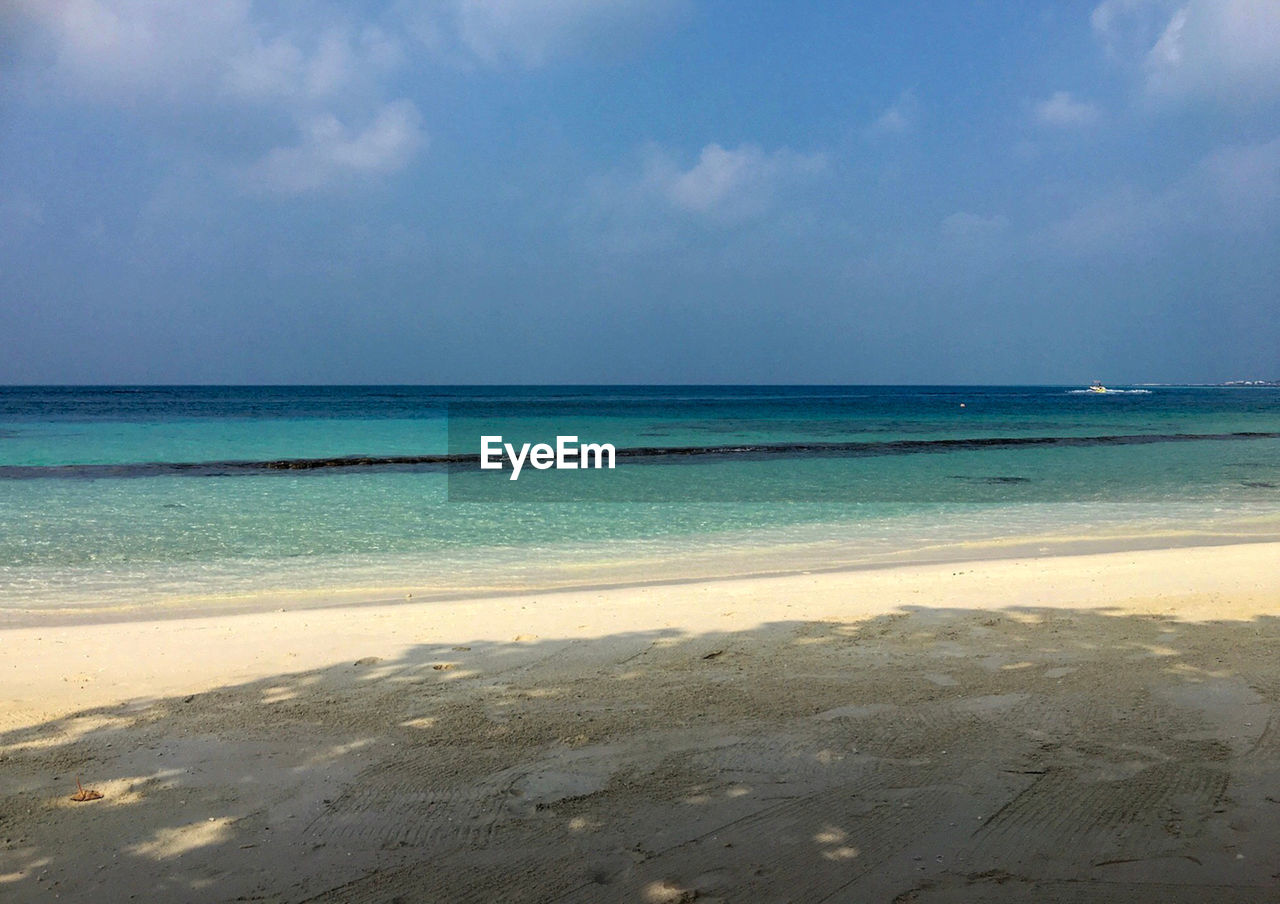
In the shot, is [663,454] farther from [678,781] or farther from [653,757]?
[678,781]

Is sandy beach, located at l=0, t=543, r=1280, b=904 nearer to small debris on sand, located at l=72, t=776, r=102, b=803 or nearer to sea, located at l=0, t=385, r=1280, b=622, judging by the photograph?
small debris on sand, located at l=72, t=776, r=102, b=803

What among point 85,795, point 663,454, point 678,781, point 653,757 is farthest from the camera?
point 663,454

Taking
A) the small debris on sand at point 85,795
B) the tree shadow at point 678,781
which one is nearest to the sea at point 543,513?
the tree shadow at point 678,781

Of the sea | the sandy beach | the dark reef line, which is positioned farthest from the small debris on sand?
the dark reef line

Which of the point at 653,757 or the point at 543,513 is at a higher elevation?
the point at 653,757

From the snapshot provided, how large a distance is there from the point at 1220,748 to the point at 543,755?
3151 mm

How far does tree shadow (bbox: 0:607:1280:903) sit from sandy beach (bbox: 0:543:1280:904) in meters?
0.02

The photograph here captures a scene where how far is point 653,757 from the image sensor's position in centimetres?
412

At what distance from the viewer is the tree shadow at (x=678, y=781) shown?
3.11 m

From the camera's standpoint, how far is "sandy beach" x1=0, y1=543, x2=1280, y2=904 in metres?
3.14

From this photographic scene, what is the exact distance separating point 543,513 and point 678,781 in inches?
464

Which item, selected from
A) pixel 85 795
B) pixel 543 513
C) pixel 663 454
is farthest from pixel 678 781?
pixel 663 454

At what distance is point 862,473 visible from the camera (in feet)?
75.3

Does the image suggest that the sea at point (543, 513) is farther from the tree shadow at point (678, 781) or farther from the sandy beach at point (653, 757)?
the tree shadow at point (678, 781)
